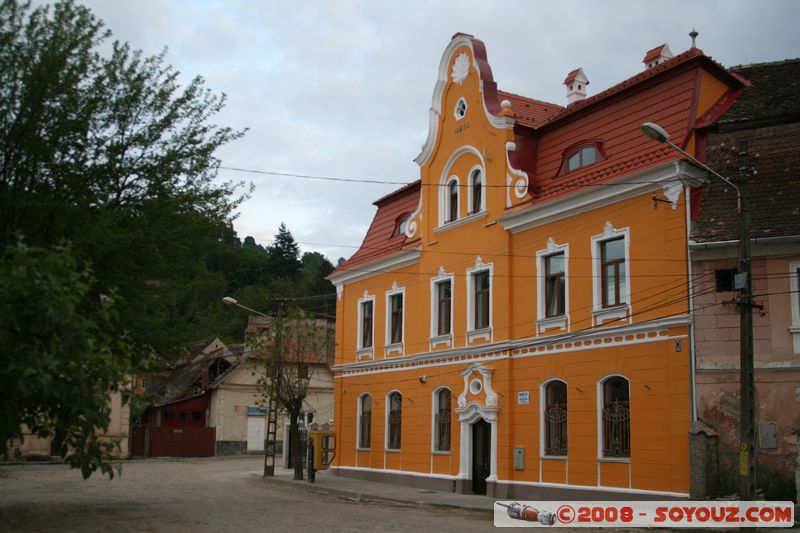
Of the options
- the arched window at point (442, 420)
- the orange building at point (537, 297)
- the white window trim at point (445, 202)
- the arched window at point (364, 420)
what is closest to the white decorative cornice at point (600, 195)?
the orange building at point (537, 297)

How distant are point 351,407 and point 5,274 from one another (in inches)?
851

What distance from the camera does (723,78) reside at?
21688mm

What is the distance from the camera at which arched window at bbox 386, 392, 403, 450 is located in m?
29.5

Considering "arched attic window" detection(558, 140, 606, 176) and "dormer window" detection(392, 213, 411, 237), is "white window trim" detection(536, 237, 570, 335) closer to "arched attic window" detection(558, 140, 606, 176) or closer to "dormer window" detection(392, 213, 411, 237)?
"arched attic window" detection(558, 140, 606, 176)

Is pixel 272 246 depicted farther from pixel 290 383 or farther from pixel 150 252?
pixel 150 252

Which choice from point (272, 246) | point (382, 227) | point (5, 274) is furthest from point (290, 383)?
point (272, 246)

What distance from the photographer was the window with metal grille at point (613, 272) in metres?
21.0

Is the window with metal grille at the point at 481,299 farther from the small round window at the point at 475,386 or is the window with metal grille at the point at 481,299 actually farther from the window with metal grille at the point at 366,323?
the window with metal grille at the point at 366,323

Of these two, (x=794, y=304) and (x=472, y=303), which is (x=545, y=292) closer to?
(x=472, y=303)

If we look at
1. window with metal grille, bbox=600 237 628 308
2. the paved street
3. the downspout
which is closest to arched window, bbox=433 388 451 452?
the paved street

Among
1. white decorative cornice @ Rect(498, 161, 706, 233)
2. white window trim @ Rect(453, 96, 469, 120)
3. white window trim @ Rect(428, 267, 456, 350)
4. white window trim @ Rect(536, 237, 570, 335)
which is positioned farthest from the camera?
white window trim @ Rect(453, 96, 469, 120)

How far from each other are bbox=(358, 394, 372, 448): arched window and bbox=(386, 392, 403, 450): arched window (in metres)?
1.44

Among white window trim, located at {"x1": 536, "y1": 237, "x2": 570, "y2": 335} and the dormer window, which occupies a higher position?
the dormer window

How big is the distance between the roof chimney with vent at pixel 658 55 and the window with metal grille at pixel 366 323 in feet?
43.4
